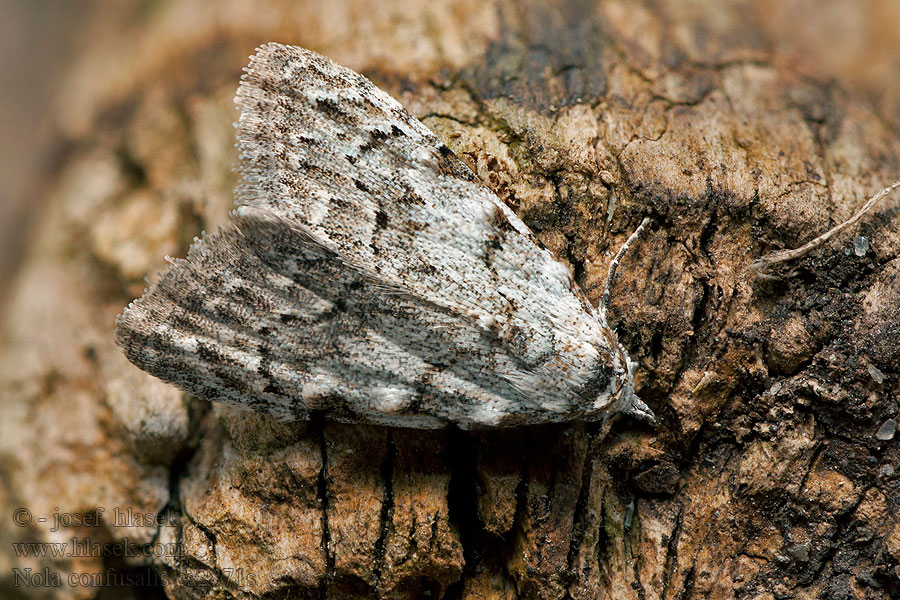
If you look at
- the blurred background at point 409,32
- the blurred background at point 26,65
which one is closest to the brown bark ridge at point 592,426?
the blurred background at point 409,32

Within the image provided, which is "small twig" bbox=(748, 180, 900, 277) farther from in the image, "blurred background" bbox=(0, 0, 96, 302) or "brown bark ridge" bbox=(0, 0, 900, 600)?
"blurred background" bbox=(0, 0, 96, 302)

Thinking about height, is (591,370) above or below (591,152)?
below

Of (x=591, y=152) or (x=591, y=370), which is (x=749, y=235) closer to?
(x=591, y=152)

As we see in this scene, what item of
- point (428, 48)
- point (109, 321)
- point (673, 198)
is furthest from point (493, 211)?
point (109, 321)

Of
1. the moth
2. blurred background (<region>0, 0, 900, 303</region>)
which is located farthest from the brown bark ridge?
the moth

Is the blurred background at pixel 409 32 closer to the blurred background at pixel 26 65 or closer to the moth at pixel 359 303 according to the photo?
the blurred background at pixel 26 65

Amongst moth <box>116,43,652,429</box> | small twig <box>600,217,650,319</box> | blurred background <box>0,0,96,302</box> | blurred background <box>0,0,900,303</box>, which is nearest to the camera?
moth <box>116,43,652,429</box>
